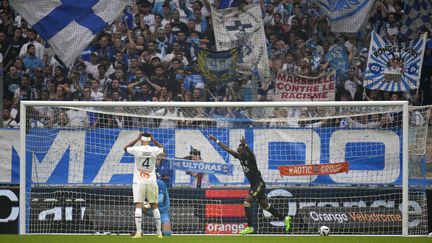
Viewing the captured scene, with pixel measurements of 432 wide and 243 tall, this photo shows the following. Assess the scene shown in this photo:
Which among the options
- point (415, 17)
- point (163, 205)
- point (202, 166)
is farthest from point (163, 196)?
point (415, 17)

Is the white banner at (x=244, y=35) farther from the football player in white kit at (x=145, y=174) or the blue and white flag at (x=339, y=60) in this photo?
the football player in white kit at (x=145, y=174)

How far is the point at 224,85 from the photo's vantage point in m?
17.0

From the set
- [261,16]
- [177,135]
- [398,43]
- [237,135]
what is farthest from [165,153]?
[398,43]

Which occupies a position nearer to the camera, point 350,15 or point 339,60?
point 339,60

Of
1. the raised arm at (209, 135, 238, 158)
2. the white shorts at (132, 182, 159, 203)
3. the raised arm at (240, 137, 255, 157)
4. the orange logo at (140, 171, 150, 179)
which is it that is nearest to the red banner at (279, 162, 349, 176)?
the raised arm at (240, 137, 255, 157)

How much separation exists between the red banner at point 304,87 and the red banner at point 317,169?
1.77 m

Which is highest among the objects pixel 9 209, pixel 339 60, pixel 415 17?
pixel 415 17

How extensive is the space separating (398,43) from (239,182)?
493 cm

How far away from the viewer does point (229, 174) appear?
50.5ft

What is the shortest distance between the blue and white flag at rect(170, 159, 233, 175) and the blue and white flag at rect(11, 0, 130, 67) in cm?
361

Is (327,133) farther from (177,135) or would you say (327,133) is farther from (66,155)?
(66,155)

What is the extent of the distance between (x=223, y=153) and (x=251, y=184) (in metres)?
0.83

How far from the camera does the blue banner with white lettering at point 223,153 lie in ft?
50.6

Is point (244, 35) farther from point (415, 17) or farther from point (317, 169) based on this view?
point (415, 17)
